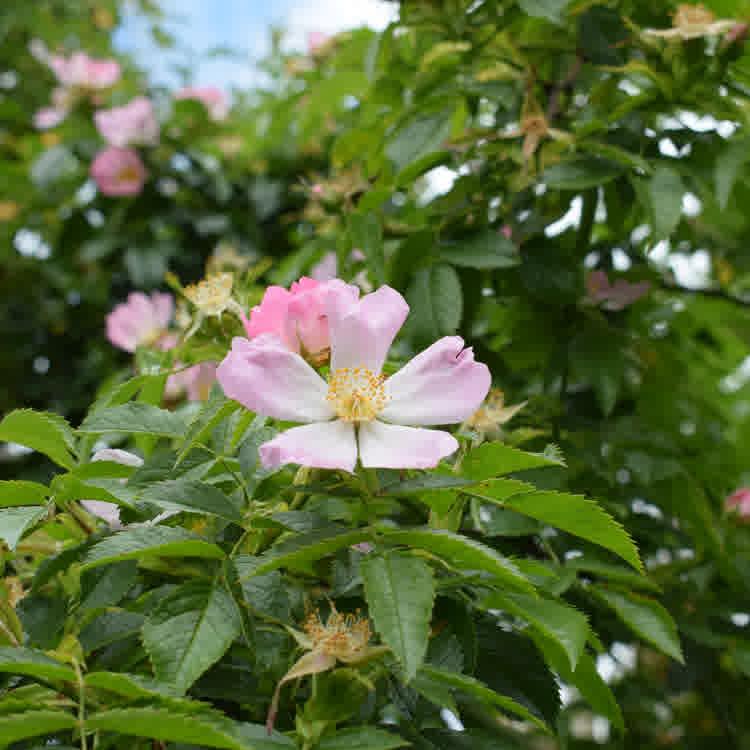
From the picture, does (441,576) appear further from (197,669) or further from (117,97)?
(117,97)

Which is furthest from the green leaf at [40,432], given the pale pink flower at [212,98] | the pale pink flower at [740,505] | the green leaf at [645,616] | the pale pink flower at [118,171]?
the pale pink flower at [212,98]

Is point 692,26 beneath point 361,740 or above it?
above

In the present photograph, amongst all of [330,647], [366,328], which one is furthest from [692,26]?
[330,647]

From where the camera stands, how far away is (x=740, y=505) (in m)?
1.16

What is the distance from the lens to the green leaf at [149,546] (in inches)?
21.5

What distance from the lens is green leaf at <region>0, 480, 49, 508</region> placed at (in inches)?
25.1

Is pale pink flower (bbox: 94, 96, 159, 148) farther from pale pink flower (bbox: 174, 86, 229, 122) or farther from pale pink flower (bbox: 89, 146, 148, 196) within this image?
pale pink flower (bbox: 174, 86, 229, 122)

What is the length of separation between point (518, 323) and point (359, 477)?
0.68 meters

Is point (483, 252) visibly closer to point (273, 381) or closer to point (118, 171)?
point (273, 381)

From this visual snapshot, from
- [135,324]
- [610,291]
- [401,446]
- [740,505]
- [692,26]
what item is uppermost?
[692,26]

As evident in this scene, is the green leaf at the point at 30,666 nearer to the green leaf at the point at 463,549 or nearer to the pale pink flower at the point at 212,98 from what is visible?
the green leaf at the point at 463,549

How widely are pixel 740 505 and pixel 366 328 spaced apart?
77 centimetres

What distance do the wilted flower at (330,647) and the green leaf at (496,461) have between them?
0.14 metres

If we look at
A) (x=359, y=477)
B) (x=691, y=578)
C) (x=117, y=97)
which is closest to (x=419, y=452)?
(x=359, y=477)
